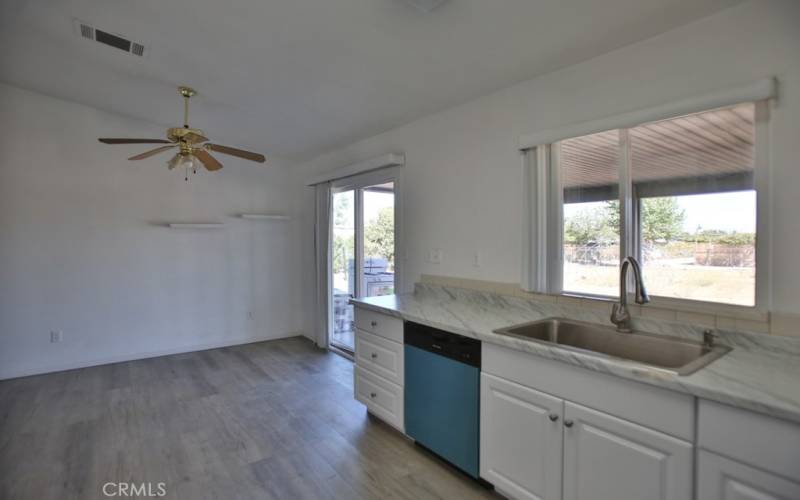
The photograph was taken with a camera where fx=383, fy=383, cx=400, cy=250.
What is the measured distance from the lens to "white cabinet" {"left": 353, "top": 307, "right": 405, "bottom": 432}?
2.59m

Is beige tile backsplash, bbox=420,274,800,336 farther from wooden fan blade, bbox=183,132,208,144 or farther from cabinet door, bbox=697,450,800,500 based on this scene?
wooden fan blade, bbox=183,132,208,144

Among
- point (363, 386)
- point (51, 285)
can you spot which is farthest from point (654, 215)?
point (51, 285)

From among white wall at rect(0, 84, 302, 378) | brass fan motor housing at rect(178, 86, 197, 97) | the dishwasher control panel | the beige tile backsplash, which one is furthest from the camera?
white wall at rect(0, 84, 302, 378)

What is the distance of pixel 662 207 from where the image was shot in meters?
1.98

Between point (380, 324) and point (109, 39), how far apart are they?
2.69 meters

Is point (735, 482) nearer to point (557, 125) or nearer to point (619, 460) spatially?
point (619, 460)

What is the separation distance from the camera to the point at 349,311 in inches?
186

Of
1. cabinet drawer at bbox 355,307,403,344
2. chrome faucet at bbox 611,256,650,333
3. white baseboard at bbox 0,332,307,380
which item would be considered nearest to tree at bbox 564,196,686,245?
chrome faucet at bbox 611,256,650,333

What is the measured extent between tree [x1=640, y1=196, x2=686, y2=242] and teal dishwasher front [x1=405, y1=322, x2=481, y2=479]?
109 centimetres

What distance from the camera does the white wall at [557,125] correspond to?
158 centimetres

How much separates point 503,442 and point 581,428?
1.48 feet

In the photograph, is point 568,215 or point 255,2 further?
point 568,215

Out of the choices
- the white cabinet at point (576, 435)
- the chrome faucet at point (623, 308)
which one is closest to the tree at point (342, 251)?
the white cabinet at point (576, 435)

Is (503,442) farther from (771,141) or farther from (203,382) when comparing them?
(203,382)
